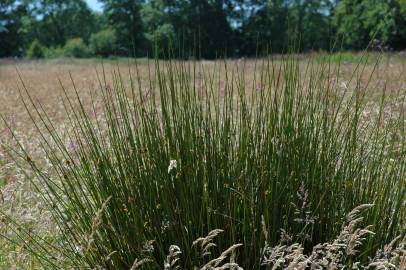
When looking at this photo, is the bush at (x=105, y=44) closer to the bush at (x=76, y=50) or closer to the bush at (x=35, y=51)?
the bush at (x=76, y=50)

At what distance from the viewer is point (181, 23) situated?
24641mm

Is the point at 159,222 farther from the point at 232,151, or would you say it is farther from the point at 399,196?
→ the point at 399,196

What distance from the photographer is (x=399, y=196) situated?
8.58 feet

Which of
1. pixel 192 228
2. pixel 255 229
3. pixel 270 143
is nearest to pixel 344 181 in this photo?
pixel 270 143

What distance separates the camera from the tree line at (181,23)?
30.5 meters

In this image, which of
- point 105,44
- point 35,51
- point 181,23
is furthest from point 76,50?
point 181,23

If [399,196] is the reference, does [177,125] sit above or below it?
above

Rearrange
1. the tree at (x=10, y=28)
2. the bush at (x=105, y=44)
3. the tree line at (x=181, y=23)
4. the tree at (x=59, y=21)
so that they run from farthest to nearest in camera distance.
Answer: the tree at (x=59, y=21) < the tree at (x=10, y=28) < the tree line at (x=181, y=23) < the bush at (x=105, y=44)

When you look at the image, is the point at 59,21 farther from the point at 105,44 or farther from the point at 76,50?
the point at 105,44

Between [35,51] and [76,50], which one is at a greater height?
[76,50]

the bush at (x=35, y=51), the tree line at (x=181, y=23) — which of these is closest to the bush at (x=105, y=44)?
the tree line at (x=181, y=23)

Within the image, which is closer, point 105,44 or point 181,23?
point 181,23

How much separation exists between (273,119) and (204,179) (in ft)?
1.56

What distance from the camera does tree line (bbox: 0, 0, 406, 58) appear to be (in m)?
30.5
